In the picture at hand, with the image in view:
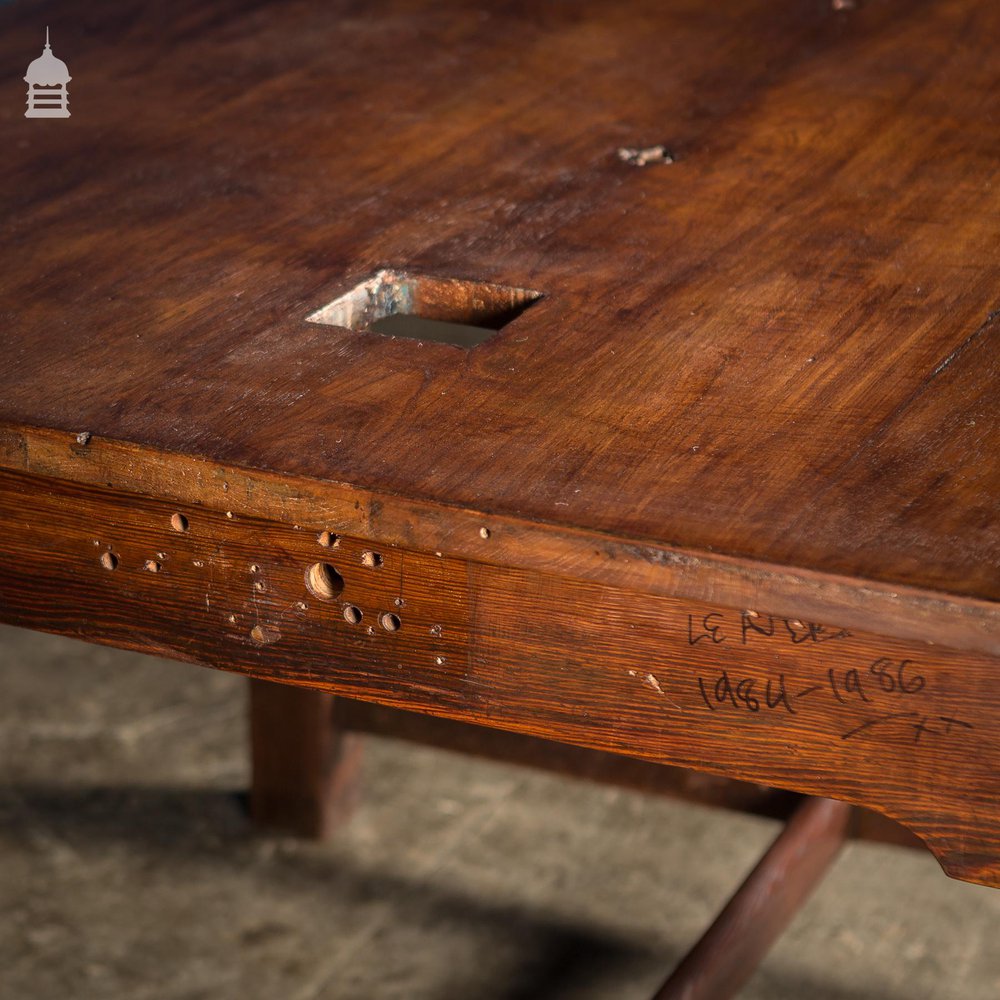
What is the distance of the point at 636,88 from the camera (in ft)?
4.96

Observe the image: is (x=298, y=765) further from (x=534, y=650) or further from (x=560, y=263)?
(x=534, y=650)

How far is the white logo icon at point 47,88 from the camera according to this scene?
4.75 feet

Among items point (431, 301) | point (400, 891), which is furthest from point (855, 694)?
point (400, 891)

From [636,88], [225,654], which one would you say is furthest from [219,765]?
[225,654]

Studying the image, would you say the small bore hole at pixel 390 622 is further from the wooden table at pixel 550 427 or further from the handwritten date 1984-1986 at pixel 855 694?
the handwritten date 1984-1986 at pixel 855 694

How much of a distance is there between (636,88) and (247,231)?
1.61 feet

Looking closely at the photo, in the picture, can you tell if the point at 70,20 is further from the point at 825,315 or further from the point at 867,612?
the point at 867,612

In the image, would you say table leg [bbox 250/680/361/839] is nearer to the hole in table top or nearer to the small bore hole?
the hole in table top

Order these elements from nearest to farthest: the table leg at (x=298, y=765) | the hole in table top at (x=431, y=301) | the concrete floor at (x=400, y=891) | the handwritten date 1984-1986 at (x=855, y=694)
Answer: the handwritten date 1984-1986 at (x=855, y=694) → the hole in table top at (x=431, y=301) → the concrete floor at (x=400, y=891) → the table leg at (x=298, y=765)

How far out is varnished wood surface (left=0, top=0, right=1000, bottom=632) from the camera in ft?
2.64

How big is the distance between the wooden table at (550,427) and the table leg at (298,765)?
729mm

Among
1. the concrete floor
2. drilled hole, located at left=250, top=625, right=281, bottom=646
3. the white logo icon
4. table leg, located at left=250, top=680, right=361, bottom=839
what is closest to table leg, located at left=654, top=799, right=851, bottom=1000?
the concrete floor

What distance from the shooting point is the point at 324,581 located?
86cm

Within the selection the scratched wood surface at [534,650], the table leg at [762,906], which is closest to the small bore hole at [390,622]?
the scratched wood surface at [534,650]
